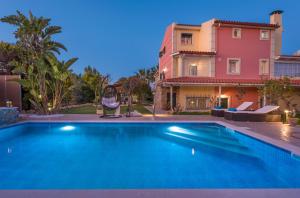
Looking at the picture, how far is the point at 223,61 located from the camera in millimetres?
20672

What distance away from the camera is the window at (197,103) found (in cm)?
2036

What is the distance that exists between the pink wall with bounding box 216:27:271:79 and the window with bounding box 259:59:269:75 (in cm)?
37

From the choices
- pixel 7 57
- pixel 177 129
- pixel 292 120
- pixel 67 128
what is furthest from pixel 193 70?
pixel 7 57

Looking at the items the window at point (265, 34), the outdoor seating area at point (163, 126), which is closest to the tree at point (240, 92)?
the outdoor seating area at point (163, 126)

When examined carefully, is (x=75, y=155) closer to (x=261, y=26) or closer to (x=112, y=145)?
(x=112, y=145)

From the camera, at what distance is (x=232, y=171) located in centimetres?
551

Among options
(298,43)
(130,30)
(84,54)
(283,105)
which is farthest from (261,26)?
(298,43)

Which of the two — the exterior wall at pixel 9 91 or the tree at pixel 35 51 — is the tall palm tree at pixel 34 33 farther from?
the exterior wall at pixel 9 91

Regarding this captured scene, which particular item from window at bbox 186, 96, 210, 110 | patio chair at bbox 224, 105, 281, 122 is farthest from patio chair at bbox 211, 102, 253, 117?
window at bbox 186, 96, 210, 110

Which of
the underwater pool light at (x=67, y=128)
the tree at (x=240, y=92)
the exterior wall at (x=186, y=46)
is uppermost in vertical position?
the exterior wall at (x=186, y=46)

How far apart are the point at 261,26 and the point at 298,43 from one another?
11563 cm

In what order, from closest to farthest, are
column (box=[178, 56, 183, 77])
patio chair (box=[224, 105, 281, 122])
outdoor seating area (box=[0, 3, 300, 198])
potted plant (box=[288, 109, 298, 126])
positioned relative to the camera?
outdoor seating area (box=[0, 3, 300, 198]) < potted plant (box=[288, 109, 298, 126]) < patio chair (box=[224, 105, 281, 122]) < column (box=[178, 56, 183, 77])

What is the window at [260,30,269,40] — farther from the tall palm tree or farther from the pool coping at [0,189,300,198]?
the pool coping at [0,189,300,198]

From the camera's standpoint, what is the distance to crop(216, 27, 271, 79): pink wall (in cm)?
2053
